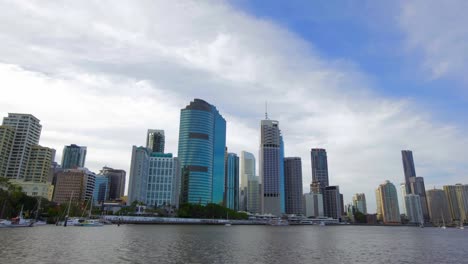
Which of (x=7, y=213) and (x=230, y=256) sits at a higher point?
(x=7, y=213)

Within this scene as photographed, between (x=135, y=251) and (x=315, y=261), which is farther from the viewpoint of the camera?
(x=135, y=251)

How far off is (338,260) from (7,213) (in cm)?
15979

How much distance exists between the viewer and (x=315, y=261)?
55.4 meters

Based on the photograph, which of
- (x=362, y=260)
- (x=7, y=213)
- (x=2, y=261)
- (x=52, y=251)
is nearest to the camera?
(x=2, y=261)

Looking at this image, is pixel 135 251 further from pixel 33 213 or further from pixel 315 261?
pixel 33 213

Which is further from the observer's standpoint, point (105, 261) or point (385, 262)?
point (385, 262)

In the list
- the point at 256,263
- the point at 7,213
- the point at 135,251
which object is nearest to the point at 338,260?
the point at 256,263

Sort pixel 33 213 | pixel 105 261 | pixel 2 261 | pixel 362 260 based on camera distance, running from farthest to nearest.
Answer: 1. pixel 33 213
2. pixel 362 260
3. pixel 105 261
4. pixel 2 261

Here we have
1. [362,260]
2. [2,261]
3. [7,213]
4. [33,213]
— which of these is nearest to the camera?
[2,261]

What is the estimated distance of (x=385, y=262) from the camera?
186ft

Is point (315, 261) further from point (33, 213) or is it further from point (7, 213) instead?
point (33, 213)

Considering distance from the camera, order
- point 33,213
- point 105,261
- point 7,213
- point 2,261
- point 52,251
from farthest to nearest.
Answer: point 33,213
point 7,213
point 52,251
point 105,261
point 2,261

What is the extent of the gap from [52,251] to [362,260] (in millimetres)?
51260

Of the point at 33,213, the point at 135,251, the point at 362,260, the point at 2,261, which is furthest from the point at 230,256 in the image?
the point at 33,213
